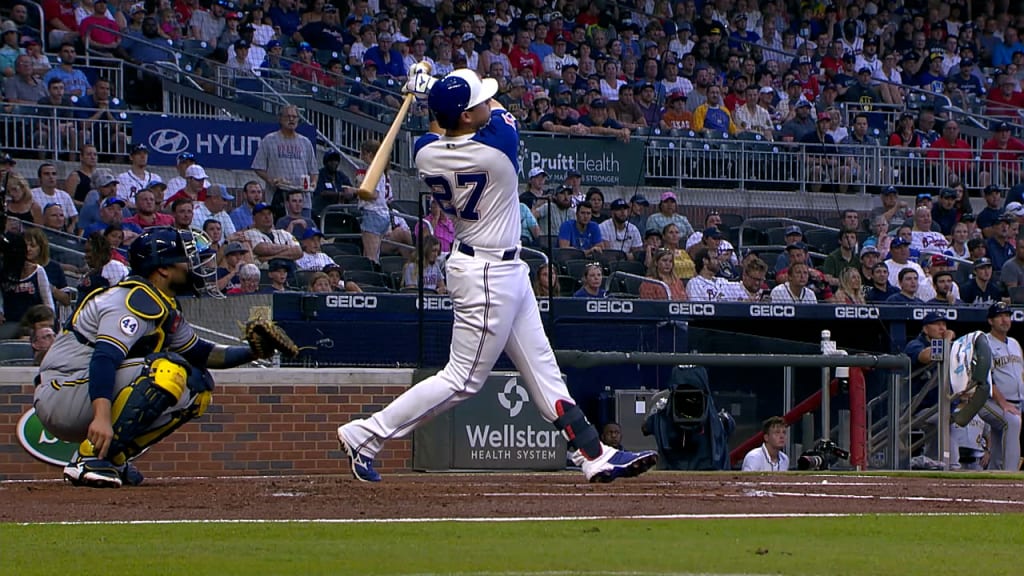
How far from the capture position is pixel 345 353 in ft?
40.3

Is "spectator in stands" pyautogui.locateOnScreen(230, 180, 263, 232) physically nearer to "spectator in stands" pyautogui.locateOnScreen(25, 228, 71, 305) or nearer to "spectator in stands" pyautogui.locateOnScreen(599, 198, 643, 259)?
A: "spectator in stands" pyautogui.locateOnScreen(25, 228, 71, 305)

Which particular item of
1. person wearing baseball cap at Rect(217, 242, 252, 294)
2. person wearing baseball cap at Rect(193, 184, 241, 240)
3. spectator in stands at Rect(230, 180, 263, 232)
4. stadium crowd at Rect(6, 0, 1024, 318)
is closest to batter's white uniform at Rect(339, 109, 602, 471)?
stadium crowd at Rect(6, 0, 1024, 318)

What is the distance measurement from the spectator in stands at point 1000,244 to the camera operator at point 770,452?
22.3 ft

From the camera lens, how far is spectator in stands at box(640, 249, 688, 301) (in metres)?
14.5

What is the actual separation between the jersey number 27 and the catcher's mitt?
1.13 meters

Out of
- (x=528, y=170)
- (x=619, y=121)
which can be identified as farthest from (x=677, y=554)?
(x=619, y=121)

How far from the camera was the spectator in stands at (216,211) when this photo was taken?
14.6 metres

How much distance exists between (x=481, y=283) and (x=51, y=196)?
824cm

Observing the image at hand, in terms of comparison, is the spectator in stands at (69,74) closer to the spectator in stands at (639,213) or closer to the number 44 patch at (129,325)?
the spectator in stands at (639,213)

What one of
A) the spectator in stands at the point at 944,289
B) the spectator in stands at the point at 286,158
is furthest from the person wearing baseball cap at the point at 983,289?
the spectator in stands at the point at 286,158

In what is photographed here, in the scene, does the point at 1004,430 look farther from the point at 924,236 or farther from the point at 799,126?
the point at 799,126

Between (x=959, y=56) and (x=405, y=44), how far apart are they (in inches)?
401

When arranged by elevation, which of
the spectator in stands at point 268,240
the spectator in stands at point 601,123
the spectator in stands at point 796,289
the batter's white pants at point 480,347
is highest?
the spectator in stands at point 601,123

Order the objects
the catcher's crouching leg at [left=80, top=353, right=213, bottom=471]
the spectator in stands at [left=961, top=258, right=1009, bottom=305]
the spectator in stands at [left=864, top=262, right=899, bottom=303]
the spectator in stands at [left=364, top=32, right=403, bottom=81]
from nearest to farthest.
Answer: the catcher's crouching leg at [left=80, top=353, right=213, bottom=471] < the spectator in stands at [left=864, top=262, right=899, bottom=303] < the spectator in stands at [left=961, top=258, right=1009, bottom=305] < the spectator in stands at [left=364, top=32, right=403, bottom=81]
